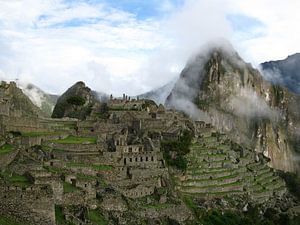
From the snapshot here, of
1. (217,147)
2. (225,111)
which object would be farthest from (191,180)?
(225,111)

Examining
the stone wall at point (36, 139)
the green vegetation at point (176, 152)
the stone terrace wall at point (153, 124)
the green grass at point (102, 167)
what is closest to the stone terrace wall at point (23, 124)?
the stone wall at point (36, 139)

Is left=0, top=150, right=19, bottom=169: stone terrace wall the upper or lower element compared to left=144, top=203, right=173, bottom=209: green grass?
upper

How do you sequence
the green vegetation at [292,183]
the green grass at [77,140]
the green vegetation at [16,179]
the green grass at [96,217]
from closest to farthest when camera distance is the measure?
the green vegetation at [16,179] → the green grass at [96,217] → the green grass at [77,140] → the green vegetation at [292,183]

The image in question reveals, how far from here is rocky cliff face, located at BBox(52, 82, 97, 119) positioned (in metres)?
74.7

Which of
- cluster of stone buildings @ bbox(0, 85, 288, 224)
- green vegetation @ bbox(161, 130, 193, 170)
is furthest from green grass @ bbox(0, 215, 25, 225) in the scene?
green vegetation @ bbox(161, 130, 193, 170)

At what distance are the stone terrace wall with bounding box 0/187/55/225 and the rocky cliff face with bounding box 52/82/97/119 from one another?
40.1 m

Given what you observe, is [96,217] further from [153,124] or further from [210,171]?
[153,124]

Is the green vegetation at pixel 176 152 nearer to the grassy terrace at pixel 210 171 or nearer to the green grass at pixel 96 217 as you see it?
the grassy terrace at pixel 210 171

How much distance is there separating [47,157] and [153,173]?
1086cm

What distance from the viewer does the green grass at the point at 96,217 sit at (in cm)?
3775

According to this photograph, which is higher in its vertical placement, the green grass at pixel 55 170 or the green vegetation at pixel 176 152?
the green vegetation at pixel 176 152

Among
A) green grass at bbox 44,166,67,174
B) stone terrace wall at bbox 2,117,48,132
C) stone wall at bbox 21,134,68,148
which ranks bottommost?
green grass at bbox 44,166,67,174

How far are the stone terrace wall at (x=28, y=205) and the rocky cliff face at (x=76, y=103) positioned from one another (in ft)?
131

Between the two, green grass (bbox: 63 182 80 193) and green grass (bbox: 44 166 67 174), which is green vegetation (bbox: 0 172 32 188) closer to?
green grass (bbox: 63 182 80 193)
